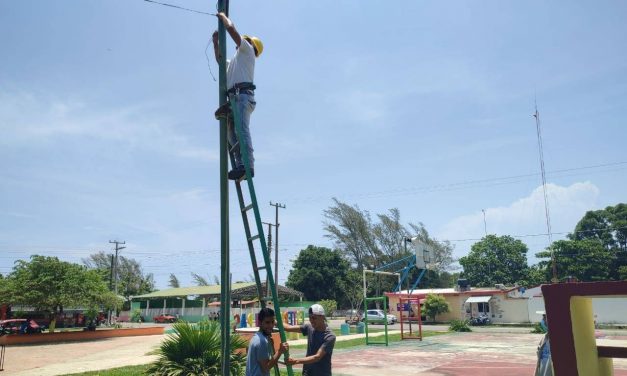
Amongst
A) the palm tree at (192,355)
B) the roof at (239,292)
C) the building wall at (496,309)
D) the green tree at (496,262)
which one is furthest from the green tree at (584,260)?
the palm tree at (192,355)

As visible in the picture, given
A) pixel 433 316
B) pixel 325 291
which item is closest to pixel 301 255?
pixel 325 291

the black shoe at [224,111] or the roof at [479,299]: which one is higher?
the black shoe at [224,111]

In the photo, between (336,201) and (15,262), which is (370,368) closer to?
(15,262)

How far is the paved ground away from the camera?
43.0ft

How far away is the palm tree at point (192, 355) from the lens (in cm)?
725

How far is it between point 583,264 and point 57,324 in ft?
186

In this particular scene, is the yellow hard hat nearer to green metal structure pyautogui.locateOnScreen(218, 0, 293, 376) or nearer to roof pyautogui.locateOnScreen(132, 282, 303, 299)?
green metal structure pyautogui.locateOnScreen(218, 0, 293, 376)

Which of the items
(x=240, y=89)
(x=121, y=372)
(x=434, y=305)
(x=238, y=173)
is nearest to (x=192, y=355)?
(x=238, y=173)

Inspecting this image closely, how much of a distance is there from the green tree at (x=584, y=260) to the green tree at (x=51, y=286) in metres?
49.7

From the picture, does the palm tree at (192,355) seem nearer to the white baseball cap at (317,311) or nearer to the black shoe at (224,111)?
the white baseball cap at (317,311)

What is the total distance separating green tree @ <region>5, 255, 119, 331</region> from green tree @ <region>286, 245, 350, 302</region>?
29941mm

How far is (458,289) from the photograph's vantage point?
40.9m

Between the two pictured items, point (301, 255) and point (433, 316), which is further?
point (301, 255)

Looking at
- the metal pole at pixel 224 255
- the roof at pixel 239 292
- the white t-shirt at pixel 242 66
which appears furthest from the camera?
the roof at pixel 239 292
